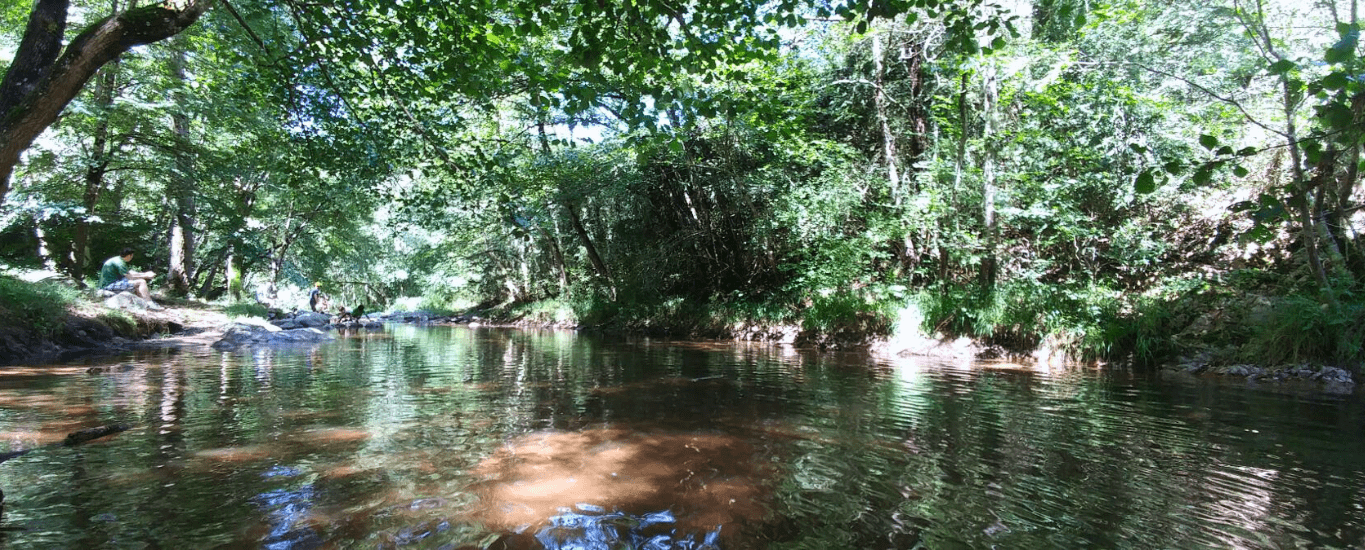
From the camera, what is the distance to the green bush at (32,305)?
920 centimetres

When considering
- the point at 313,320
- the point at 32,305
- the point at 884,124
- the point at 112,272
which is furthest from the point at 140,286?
the point at 884,124

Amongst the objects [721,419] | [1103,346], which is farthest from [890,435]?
[1103,346]

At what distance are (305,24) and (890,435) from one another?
6571 millimetres

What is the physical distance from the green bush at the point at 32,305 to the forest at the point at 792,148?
0.27ft

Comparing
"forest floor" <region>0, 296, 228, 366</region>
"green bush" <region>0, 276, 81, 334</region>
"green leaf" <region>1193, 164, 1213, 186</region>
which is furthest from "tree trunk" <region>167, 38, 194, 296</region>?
"green leaf" <region>1193, 164, 1213, 186</region>

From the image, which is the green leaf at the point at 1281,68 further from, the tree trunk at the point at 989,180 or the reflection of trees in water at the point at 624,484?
the tree trunk at the point at 989,180

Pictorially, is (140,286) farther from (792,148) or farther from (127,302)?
(792,148)

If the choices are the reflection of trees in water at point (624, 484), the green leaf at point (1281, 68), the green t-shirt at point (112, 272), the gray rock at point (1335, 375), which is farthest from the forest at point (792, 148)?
the reflection of trees in water at point (624, 484)

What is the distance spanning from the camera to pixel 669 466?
358cm

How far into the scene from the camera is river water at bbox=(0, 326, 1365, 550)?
8.67 feet

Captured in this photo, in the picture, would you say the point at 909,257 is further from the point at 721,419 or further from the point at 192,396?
the point at 192,396

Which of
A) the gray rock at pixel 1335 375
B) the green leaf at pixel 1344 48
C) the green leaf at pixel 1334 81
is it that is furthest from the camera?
the gray rock at pixel 1335 375

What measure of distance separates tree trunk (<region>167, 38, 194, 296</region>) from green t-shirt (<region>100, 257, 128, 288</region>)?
2514 mm

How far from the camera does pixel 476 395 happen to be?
20.1 ft
